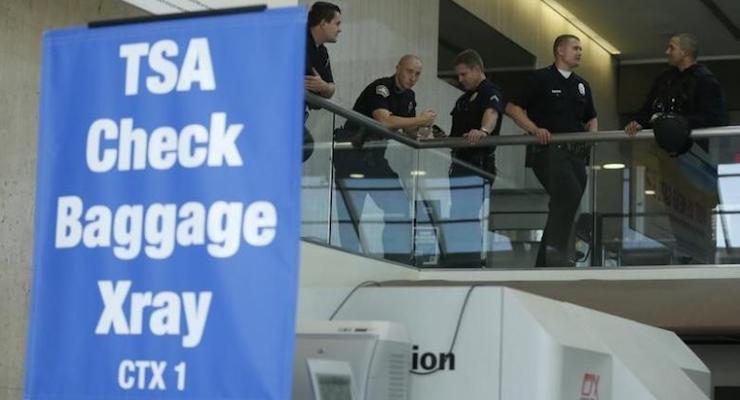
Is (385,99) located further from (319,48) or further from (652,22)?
(652,22)

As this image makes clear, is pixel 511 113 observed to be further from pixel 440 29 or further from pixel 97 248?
pixel 97 248

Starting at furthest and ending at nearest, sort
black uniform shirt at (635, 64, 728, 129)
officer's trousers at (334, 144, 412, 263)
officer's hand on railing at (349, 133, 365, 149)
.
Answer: black uniform shirt at (635, 64, 728, 129)
officer's hand on railing at (349, 133, 365, 149)
officer's trousers at (334, 144, 412, 263)

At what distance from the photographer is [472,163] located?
9727 millimetres

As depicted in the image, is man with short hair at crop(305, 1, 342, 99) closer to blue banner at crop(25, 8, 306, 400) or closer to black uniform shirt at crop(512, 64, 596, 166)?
black uniform shirt at crop(512, 64, 596, 166)

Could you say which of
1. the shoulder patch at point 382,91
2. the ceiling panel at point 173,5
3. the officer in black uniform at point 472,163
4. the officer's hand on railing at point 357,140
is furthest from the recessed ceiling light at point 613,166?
the ceiling panel at point 173,5

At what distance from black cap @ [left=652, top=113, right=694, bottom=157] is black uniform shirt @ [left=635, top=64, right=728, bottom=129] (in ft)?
0.35

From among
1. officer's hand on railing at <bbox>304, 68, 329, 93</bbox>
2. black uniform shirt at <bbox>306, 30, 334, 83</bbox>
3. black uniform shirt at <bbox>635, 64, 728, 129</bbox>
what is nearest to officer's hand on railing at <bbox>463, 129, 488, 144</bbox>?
black uniform shirt at <bbox>635, 64, 728, 129</bbox>

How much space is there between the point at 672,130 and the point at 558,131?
0.88 meters

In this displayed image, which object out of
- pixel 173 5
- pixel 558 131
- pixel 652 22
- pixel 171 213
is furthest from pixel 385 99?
pixel 652 22

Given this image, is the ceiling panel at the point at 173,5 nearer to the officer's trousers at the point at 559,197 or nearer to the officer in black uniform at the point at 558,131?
the officer in black uniform at the point at 558,131

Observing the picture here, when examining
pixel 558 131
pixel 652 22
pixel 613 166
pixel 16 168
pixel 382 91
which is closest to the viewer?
pixel 16 168

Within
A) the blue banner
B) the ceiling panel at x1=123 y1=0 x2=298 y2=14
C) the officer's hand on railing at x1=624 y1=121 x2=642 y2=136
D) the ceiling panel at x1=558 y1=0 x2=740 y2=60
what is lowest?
the blue banner

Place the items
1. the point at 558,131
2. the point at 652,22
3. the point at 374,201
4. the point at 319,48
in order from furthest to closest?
the point at 652,22 < the point at 558,131 < the point at 374,201 < the point at 319,48

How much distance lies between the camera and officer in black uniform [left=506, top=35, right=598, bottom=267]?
9438 mm
